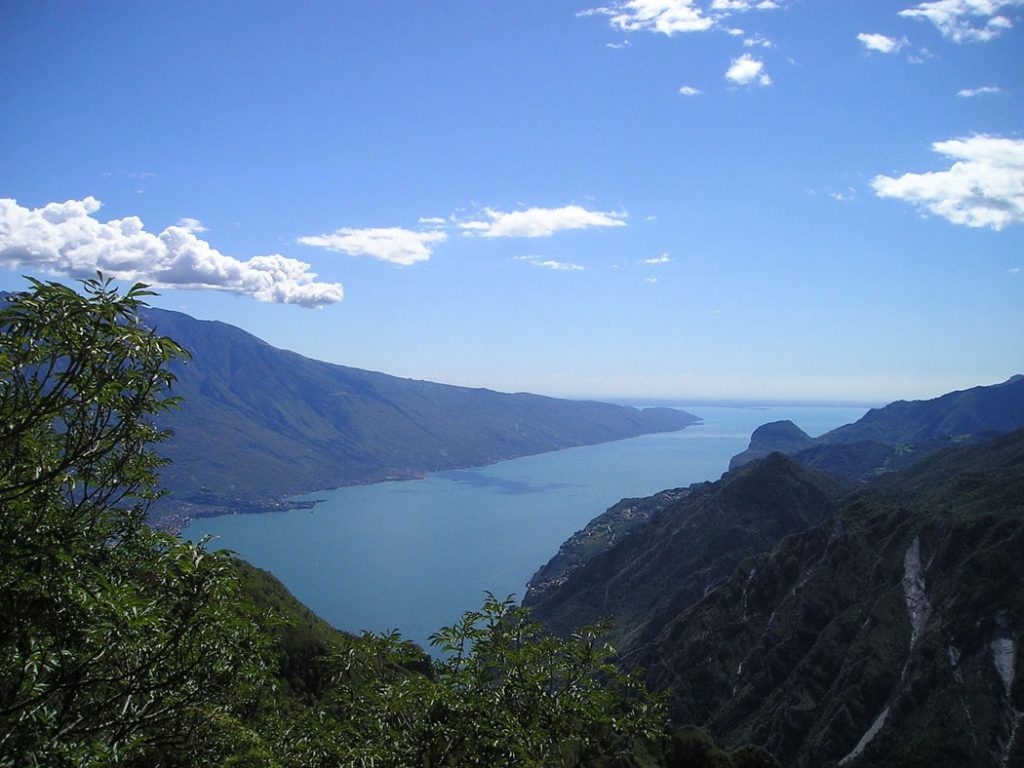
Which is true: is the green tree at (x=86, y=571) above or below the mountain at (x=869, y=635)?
above

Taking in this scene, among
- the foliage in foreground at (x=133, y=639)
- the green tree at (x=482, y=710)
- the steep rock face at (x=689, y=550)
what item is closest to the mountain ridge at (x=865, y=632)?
the steep rock face at (x=689, y=550)

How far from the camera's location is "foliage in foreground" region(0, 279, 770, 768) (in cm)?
600

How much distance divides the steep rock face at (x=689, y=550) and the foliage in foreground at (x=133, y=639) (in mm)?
89198

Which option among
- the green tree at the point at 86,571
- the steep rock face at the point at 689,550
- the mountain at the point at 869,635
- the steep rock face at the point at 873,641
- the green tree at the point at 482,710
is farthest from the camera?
the steep rock face at the point at 689,550

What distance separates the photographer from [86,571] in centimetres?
641

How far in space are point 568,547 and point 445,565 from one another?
2793 centimetres

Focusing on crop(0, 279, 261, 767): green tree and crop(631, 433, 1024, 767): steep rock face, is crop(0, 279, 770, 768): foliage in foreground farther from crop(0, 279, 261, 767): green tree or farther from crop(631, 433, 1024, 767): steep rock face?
crop(631, 433, 1024, 767): steep rock face

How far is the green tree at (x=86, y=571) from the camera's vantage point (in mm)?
5906

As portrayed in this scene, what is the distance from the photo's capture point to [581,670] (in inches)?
372

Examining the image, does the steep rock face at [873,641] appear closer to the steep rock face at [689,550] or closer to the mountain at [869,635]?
the mountain at [869,635]

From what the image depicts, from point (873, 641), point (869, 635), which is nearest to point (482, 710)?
point (873, 641)

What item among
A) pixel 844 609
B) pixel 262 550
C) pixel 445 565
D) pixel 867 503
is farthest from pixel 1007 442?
pixel 262 550

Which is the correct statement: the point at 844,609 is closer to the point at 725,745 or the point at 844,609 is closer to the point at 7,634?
the point at 725,745

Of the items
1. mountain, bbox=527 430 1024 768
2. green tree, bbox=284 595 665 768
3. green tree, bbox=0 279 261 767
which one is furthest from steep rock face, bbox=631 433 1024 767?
green tree, bbox=0 279 261 767
